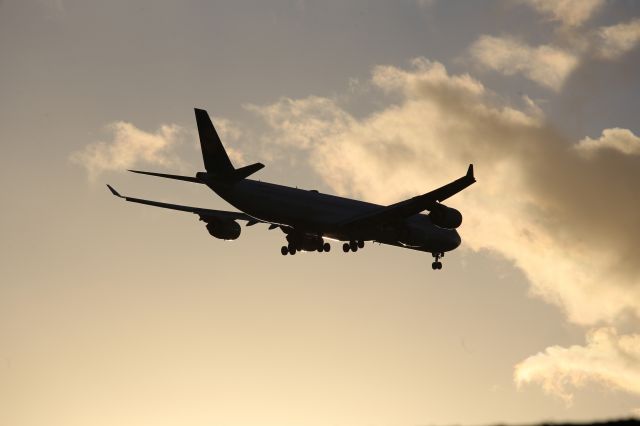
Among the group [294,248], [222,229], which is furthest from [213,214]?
[294,248]

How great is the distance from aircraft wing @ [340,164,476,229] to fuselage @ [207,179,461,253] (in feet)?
2.64

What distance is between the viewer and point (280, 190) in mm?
51719

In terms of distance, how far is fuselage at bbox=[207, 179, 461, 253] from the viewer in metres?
51.2

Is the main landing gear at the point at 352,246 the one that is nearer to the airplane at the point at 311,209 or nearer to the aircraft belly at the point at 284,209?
the airplane at the point at 311,209

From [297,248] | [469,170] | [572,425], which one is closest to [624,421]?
[572,425]

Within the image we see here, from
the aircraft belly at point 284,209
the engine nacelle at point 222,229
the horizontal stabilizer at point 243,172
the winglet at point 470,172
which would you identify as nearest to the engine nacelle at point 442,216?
the aircraft belly at point 284,209

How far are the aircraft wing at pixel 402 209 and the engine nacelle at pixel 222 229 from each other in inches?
399

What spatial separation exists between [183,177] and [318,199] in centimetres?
847

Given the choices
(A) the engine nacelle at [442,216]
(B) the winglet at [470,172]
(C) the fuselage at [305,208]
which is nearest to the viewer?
(B) the winglet at [470,172]

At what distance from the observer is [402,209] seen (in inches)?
2032

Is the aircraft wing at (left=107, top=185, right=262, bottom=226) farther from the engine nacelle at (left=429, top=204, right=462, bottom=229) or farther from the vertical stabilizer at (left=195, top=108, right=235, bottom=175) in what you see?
the engine nacelle at (left=429, top=204, right=462, bottom=229)

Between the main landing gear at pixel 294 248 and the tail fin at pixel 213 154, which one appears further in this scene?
the main landing gear at pixel 294 248

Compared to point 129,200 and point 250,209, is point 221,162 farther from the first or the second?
point 129,200

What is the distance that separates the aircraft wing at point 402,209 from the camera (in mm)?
48906
